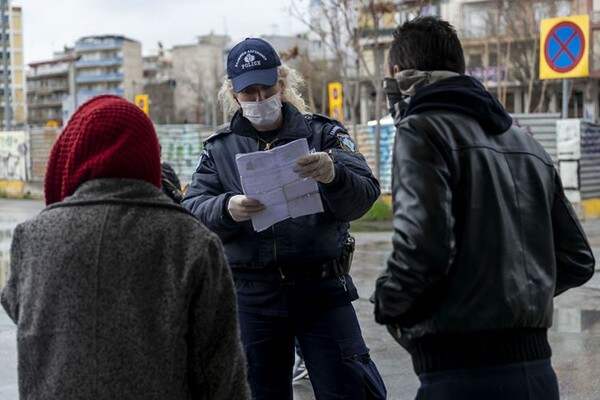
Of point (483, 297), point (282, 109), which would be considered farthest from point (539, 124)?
point (483, 297)

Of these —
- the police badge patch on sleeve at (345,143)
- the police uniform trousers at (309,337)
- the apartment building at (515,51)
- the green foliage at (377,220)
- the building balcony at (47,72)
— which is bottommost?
the green foliage at (377,220)

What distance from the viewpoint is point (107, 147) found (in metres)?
2.46

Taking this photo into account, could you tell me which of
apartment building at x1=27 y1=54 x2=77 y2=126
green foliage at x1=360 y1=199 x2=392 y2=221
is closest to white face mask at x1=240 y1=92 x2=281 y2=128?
green foliage at x1=360 y1=199 x2=392 y2=221

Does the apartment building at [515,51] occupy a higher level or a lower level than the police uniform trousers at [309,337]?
higher

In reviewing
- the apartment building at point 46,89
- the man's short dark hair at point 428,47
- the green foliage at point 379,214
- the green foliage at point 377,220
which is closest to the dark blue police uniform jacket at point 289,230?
the man's short dark hair at point 428,47

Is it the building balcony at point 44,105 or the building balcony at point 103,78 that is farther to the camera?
the building balcony at point 44,105

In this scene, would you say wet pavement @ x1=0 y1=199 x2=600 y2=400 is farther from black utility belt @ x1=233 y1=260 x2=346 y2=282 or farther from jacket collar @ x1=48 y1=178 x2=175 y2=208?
jacket collar @ x1=48 y1=178 x2=175 y2=208

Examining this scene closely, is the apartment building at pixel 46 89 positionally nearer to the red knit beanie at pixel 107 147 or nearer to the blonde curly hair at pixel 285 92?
the blonde curly hair at pixel 285 92

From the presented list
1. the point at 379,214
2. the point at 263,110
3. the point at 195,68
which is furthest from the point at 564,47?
the point at 195,68

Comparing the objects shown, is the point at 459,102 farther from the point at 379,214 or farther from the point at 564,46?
the point at 379,214

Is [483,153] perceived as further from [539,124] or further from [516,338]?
[539,124]

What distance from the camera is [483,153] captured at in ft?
9.14

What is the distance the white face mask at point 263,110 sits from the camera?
12.8ft

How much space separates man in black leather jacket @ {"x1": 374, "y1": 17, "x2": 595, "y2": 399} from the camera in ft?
8.79
